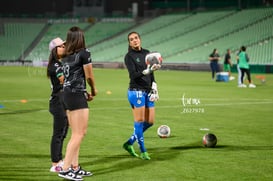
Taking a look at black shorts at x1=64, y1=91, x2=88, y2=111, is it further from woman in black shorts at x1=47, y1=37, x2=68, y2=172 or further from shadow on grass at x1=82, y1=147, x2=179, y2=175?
shadow on grass at x1=82, y1=147, x2=179, y2=175

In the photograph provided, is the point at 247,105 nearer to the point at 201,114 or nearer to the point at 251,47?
the point at 201,114

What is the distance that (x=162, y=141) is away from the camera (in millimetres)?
13117

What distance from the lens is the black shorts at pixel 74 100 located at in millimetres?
8656

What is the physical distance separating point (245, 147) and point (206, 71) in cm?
3805

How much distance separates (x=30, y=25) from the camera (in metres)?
77.5

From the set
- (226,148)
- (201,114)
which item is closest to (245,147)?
(226,148)

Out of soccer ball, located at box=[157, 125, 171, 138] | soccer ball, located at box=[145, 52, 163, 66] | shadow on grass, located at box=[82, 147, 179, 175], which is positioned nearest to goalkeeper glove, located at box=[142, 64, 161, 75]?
soccer ball, located at box=[145, 52, 163, 66]

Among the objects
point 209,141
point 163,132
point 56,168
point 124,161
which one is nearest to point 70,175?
point 56,168

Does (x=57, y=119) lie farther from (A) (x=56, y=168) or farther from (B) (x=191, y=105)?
(B) (x=191, y=105)

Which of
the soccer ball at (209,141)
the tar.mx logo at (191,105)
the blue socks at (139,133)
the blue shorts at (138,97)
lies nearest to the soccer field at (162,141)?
the tar.mx logo at (191,105)

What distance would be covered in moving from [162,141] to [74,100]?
484 centimetres

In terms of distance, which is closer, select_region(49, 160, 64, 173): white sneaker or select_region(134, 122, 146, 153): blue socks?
select_region(49, 160, 64, 173): white sneaker

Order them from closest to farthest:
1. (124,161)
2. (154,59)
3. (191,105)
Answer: (154,59)
(124,161)
(191,105)

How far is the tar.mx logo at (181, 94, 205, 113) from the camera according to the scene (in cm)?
1966
